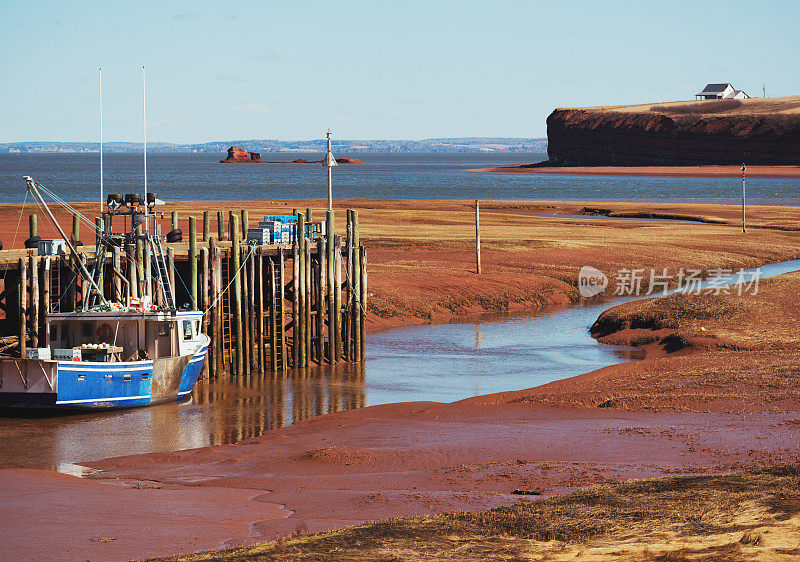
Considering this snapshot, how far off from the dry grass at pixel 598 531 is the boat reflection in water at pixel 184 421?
9618mm

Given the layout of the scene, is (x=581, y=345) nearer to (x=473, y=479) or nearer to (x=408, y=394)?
(x=408, y=394)

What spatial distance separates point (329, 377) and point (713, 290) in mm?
19326

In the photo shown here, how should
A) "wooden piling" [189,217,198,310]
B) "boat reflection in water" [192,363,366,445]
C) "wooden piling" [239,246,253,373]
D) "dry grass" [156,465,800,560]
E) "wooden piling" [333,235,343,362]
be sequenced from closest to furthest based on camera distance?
"dry grass" [156,465,800,560], "boat reflection in water" [192,363,366,445], "wooden piling" [189,217,198,310], "wooden piling" [239,246,253,373], "wooden piling" [333,235,343,362]

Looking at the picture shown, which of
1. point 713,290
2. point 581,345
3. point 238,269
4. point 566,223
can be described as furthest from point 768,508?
point 566,223

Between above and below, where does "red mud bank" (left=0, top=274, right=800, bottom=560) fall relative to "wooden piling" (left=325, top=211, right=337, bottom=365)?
below

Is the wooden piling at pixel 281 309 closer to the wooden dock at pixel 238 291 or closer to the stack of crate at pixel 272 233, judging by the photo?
the wooden dock at pixel 238 291

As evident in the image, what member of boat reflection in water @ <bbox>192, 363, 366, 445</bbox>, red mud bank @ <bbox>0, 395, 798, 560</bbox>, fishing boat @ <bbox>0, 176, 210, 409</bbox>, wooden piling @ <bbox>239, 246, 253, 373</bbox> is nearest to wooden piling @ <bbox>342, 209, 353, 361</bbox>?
boat reflection in water @ <bbox>192, 363, 366, 445</bbox>

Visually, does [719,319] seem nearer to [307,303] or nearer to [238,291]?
[307,303]

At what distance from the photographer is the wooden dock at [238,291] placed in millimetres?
29266

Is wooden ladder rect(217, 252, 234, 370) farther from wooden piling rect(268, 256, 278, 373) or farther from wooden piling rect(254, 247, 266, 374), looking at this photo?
wooden piling rect(268, 256, 278, 373)

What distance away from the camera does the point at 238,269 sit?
31.7 m

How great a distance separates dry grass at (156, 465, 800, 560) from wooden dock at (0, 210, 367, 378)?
1734 cm

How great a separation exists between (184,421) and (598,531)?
50.5 ft

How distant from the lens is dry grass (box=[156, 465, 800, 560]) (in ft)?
39.7
